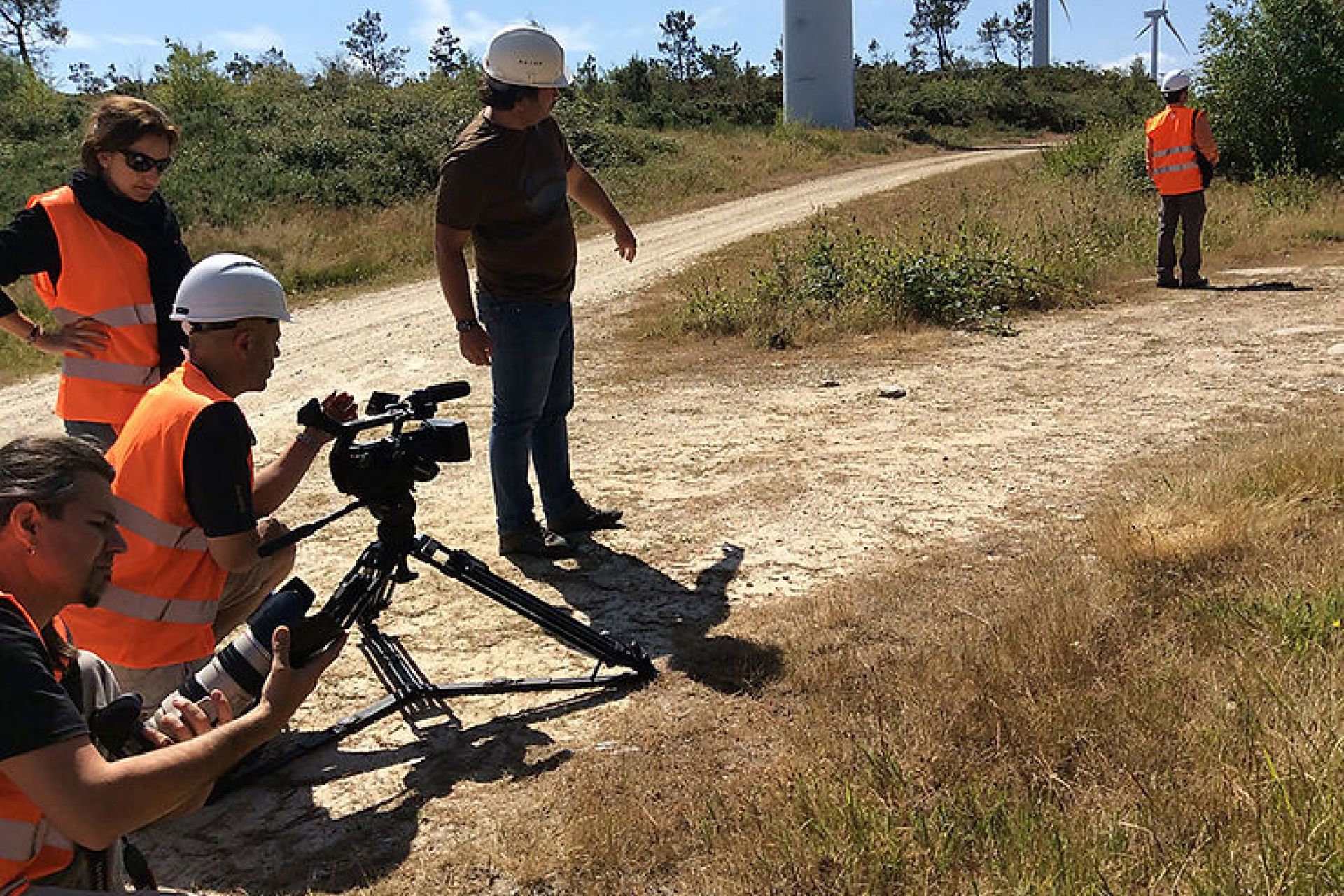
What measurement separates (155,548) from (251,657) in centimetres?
46

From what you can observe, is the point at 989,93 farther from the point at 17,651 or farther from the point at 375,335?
the point at 17,651

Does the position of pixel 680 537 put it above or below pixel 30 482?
below

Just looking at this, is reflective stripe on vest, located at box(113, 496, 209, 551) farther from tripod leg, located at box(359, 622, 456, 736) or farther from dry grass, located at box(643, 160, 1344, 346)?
dry grass, located at box(643, 160, 1344, 346)

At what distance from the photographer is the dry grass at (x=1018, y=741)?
7.72 ft

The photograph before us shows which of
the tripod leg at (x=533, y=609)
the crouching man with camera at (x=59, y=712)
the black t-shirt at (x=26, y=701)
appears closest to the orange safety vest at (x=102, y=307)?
the tripod leg at (x=533, y=609)

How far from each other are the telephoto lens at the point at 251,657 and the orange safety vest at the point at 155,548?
0.28 m

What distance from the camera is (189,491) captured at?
279 cm

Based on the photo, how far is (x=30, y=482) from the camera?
6.11 feet

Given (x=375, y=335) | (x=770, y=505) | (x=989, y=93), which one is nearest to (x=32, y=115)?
(x=375, y=335)

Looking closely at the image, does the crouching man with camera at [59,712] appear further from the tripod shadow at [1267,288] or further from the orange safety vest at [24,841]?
the tripod shadow at [1267,288]

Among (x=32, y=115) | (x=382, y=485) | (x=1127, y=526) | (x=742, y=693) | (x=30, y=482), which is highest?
(x=32, y=115)

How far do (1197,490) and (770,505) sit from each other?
180 centimetres

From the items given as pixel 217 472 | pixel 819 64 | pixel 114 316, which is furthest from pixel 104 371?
pixel 819 64

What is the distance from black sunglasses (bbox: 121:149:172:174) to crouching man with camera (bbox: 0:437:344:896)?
1.99 m
